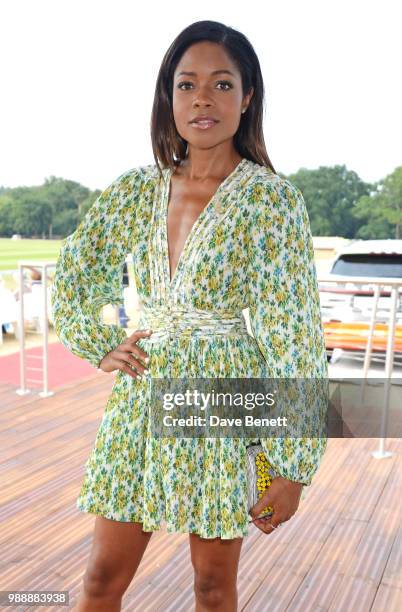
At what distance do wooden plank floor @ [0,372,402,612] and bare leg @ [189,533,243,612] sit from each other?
729 millimetres

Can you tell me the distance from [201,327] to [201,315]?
23mm

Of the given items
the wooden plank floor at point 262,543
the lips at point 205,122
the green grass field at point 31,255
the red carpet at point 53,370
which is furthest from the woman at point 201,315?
the red carpet at point 53,370

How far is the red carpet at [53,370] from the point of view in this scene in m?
4.56

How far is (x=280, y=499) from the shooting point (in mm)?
1077

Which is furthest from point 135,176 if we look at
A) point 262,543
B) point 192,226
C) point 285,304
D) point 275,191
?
point 262,543

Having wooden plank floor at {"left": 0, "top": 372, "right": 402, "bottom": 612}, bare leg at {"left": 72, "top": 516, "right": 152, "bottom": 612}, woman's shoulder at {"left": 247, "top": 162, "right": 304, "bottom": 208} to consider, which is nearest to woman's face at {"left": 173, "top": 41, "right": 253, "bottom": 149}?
woman's shoulder at {"left": 247, "top": 162, "right": 304, "bottom": 208}

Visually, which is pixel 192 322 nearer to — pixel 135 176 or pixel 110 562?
pixel 135 176

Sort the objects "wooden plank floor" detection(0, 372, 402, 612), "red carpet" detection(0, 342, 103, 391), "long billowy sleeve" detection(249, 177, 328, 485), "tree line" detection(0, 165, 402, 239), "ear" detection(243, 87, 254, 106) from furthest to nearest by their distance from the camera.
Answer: "tree line" detection(0, 165, 402, 239)
"red carpet" detection(0, 342, 103, 391)
"wooden plank floor" detection(0, 372, 402, 612)
"ear" detection(243, 87, 254, 106)
"long billowy sleeve" detection(249, 177, 328, 485)

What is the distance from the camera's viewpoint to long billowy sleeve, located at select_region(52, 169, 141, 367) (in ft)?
3.89

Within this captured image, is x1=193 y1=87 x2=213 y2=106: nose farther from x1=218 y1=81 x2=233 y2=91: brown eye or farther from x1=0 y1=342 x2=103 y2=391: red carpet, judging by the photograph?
x1=0 y1=342 x2=103 y2=391: red carpet

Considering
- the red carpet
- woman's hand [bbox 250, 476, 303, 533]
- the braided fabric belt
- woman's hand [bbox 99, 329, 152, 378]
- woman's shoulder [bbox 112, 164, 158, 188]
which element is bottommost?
the red carpet

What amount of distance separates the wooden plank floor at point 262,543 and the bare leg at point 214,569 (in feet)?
2.39

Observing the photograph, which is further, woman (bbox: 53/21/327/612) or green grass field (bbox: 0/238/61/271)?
green grass field (bbox: 0/238/61/271)

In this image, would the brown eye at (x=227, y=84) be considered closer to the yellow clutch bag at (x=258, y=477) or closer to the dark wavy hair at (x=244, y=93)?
the dark wavy hair at (x=244, y=93)
